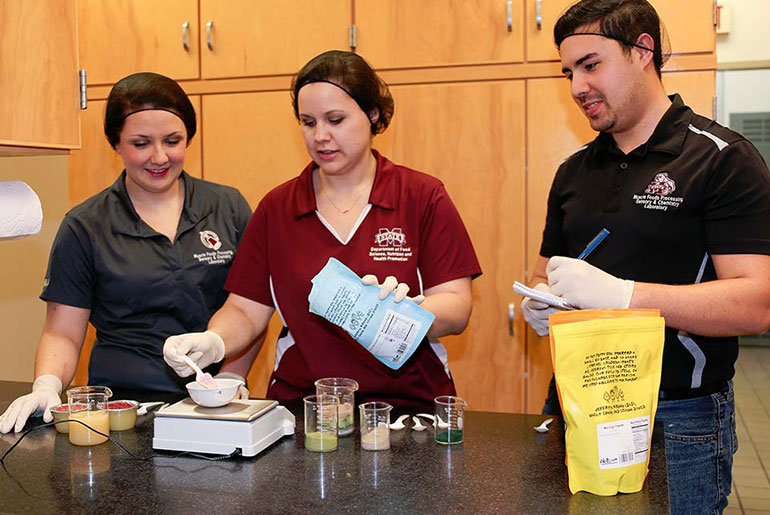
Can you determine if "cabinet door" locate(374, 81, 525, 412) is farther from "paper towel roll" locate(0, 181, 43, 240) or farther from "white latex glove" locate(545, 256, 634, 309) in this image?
"paper towel roll" locate(0, 181, 43, 240)

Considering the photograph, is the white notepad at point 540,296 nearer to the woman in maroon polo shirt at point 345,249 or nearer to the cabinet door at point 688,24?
the woman in maroon polo shirt at point 345,249

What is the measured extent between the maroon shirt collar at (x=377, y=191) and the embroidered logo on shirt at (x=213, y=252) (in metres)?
0.32

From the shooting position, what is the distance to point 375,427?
4.18 feet

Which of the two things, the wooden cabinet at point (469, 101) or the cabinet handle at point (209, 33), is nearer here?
the wooden cabinet at point (469, 101)

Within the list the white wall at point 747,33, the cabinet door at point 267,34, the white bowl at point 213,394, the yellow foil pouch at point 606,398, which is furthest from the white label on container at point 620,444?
the white wall at point 747,33

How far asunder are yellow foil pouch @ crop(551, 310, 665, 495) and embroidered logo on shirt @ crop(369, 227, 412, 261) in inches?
24.9

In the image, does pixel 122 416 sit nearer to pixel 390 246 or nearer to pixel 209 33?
pixel 390 246

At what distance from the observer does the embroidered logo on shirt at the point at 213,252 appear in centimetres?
193

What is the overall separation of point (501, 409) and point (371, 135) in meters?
1.28

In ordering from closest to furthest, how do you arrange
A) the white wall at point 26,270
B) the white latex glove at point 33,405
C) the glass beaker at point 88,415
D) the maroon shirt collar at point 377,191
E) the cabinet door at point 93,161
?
the glass beaker at point 88,415
the white latex glove at point 33,405
the maroon shirt collar at point 377,191
the cabinet door at point 93,161
the white wall at point 26,270

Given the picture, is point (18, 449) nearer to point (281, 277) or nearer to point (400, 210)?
point (281, 277)

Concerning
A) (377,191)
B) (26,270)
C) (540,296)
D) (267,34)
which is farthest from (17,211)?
(26,270)

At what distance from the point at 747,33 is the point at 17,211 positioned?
4.21 m

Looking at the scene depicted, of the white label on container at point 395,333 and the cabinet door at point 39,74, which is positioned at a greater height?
the cabinet door at point 39,74
